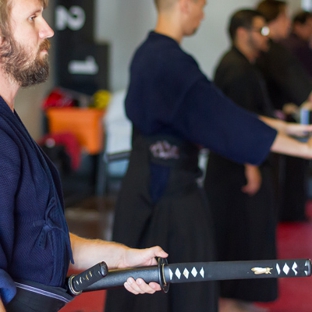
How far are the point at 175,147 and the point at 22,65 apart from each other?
106 cm

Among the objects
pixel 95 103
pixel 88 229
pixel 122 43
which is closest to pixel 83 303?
pixel 88 229

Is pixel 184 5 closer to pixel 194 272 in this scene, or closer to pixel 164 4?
pixel 164 4

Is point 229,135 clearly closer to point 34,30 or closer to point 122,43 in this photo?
point 34,30

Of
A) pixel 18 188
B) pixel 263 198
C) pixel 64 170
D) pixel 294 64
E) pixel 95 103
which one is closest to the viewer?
pixel 18 188

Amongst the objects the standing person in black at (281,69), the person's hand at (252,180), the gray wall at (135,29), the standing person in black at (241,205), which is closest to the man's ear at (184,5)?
the standing person in black at (241,205)

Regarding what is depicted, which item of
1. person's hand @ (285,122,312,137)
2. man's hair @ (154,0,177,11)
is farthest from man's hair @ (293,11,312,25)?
man's hair @ (154,0,177,11)

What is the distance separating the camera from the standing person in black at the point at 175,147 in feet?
6.93

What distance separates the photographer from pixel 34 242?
1.21 metres

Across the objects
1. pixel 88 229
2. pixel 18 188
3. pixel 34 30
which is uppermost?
pixel 34 30

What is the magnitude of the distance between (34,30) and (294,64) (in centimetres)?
275

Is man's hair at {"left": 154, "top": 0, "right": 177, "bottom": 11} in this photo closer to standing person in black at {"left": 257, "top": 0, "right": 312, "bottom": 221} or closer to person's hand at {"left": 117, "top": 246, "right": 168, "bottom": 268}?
person's hand at {"left": 117, "top": 246, "right": 168, "bottom": 268}

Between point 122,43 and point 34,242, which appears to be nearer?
point 34,242

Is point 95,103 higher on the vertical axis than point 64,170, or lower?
higher

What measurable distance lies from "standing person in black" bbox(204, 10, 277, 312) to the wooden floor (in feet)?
0.90
